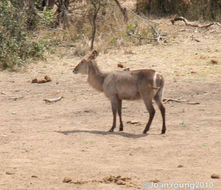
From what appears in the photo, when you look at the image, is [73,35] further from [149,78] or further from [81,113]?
[149,78]

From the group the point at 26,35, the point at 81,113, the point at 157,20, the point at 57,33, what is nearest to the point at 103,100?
the point at 81,113

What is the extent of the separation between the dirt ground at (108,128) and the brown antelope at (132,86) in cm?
43

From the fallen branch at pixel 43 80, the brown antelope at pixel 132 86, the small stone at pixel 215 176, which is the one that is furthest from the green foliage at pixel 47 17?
the small stone at pixel 215 176

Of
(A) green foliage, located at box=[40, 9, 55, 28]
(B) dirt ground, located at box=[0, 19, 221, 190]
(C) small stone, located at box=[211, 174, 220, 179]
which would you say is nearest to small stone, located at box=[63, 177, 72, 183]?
(B) dirt ground, located at box=[0, 19, 221, 190]

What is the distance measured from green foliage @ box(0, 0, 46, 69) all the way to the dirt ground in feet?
1.33

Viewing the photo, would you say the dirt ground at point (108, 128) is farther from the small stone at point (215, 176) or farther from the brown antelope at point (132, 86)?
the brown antelope at point (132, 86)

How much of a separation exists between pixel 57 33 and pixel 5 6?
219 cm

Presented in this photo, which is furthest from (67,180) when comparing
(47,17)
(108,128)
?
(47,17)

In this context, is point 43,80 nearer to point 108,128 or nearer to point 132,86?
point 108,128

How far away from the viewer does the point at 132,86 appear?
340 inches

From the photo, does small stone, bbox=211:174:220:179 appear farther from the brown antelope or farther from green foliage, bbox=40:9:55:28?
green foliage, bbox=40:9:55:28

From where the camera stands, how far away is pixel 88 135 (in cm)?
834

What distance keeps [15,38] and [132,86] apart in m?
6.36

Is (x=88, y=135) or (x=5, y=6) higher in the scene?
(x=5, y=6)
